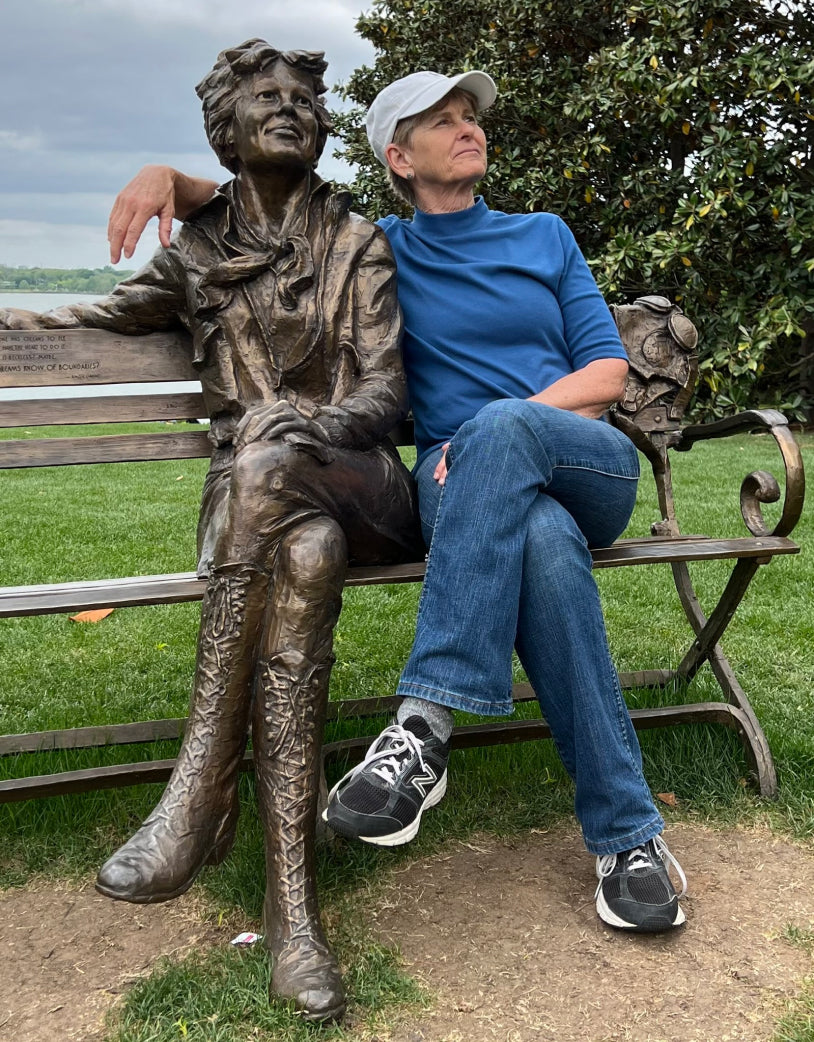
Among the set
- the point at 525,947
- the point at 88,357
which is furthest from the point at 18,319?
the point at 525,947

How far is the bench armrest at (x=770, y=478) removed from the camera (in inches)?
120

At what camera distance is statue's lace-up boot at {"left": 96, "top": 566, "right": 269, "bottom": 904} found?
7.25ft

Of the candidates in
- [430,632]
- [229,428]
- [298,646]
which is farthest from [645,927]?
[229,428]

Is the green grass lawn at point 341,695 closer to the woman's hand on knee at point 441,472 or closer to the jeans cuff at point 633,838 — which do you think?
the jeans cuff at point 633,838

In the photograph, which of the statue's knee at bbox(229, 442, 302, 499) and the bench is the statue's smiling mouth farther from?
the statue's knee at bbox(229, 442, 302, 499)

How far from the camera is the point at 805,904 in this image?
8.50 feet

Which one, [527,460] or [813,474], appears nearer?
[527,460]

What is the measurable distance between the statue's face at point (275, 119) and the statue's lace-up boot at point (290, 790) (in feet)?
4.66

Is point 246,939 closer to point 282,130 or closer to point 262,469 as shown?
point 262,469

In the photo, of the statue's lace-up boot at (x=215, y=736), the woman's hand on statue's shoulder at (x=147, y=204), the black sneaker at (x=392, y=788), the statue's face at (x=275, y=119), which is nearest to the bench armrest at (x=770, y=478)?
the black sneaker at (x=392, y=788)

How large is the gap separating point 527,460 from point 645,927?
1057mm

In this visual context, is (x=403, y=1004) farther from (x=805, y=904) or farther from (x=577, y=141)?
(x=577, y=141)

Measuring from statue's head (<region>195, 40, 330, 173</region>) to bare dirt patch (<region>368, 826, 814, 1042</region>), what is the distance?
1920mm

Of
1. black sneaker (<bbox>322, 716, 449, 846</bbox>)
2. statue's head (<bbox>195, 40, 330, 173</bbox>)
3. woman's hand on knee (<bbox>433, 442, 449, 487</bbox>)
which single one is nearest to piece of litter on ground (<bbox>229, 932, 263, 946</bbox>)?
black sneaker (<bbox>322, 716, 449, 846</bbox>)
